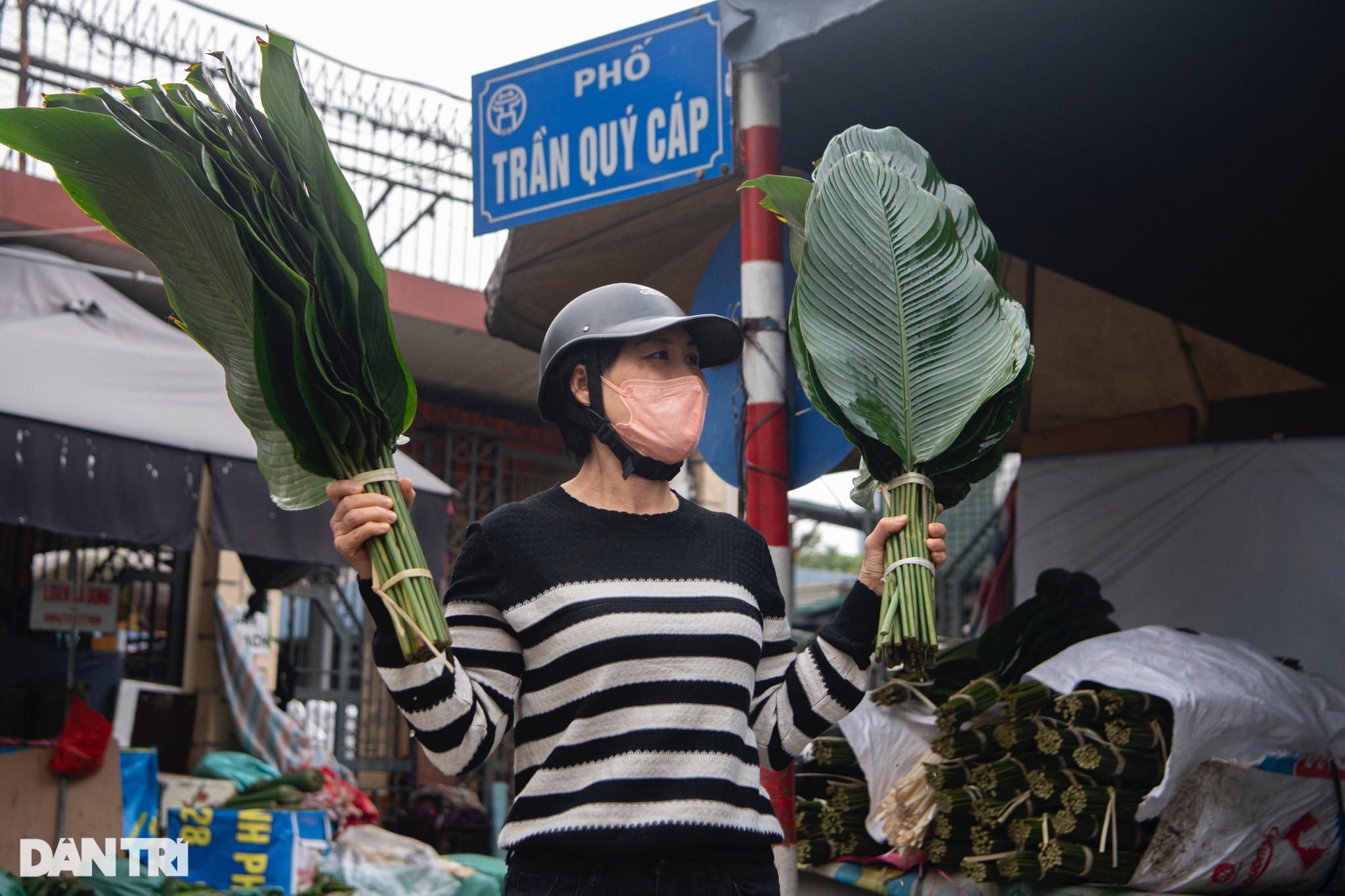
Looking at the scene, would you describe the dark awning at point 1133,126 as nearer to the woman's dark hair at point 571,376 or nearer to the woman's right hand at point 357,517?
the woman's dark hair at point 571,376

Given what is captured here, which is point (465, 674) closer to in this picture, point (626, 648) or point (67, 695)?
point (626, 648)

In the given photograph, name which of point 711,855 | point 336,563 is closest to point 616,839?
point 711,855

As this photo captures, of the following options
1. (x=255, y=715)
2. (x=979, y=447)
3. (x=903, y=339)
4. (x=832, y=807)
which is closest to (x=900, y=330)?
(x=903, y=339)

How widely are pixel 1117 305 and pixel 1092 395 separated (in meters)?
0.49

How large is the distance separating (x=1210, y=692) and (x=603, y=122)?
2.23 m

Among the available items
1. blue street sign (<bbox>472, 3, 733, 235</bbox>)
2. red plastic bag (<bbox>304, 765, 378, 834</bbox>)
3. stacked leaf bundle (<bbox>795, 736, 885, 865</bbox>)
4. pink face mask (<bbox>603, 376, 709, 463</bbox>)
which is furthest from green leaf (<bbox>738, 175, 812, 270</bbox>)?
red plastic bag (<bbox>304, 765, 378, 834</bbox>)

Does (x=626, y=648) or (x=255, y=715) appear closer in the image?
(x=626, y=648)

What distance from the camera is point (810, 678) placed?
1.94 m

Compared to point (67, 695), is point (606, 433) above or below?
above

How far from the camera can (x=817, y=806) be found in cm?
384

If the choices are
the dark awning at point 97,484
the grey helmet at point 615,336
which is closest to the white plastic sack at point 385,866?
the dark awning at point 97,484

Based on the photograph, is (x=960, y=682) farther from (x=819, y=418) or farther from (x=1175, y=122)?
(x=1175, y=122)

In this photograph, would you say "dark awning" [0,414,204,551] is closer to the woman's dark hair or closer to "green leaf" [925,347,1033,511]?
the woman's dark hair

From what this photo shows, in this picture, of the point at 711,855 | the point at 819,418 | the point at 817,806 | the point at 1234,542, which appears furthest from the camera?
the point at 1234,542
